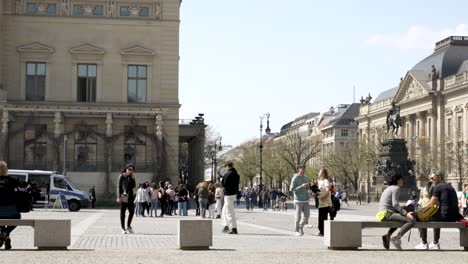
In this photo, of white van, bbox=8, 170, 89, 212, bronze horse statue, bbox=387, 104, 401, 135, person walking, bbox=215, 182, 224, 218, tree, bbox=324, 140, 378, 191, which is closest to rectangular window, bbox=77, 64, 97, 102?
white van, bbox=8, 170, 89, 212

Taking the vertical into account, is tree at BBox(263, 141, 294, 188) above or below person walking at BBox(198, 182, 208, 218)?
above

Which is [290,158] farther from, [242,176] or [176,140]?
[176,140]

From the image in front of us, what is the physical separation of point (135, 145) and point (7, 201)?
49.9m

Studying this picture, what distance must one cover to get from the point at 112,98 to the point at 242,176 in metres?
90.2

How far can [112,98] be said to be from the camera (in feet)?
225

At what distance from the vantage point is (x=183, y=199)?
45.3m

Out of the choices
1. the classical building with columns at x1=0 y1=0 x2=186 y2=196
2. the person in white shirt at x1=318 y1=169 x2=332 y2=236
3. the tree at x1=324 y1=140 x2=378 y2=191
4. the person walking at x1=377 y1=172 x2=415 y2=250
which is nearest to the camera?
the person walking at x1=377 y1=172 x2=415 y2=250

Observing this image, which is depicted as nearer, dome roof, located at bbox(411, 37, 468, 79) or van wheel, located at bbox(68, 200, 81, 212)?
van wheel, located at bbox(68, 200, 81, 212)

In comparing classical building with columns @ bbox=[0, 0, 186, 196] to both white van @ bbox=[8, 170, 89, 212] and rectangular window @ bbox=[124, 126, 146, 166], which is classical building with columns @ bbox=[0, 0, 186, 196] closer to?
rectangular window @ bbox=[124, 126, 146, 166]

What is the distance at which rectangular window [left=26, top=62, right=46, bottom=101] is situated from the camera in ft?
223

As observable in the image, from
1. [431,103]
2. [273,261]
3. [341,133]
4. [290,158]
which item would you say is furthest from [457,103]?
[273,261]

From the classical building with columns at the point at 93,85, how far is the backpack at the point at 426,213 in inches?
1902

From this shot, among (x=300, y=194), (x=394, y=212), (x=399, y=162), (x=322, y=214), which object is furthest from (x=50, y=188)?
(x=394, y=212)

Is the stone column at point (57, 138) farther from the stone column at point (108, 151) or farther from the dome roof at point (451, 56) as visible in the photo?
the dome roof at point (451, 56)
